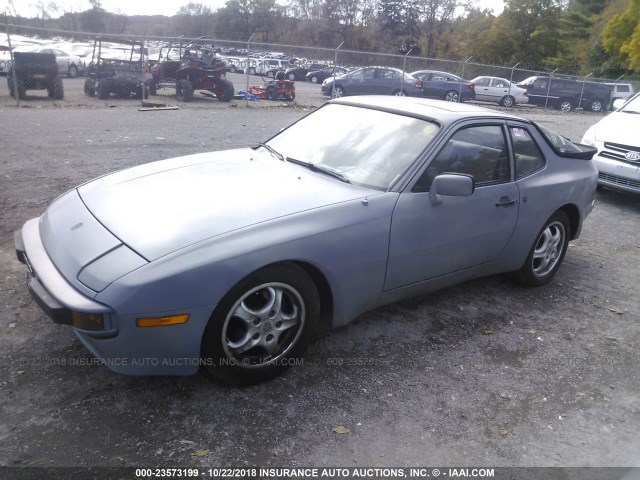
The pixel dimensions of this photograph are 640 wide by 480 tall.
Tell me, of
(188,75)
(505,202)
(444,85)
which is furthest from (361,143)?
(444,85)

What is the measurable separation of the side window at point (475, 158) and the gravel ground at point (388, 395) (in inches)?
40.0

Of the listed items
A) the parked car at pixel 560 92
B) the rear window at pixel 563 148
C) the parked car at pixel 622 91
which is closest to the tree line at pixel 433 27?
the parked car at pixel 622 91

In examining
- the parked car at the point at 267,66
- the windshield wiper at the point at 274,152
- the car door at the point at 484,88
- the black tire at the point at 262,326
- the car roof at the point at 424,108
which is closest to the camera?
the black tire at the point at 262,326

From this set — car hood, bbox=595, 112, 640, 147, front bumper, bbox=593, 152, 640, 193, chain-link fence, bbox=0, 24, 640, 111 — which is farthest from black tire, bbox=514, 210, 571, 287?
chain-link fence, bbox=0, 24, 640, 111

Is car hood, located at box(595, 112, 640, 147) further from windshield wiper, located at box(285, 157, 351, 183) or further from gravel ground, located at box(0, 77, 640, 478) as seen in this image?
windshield wiper, located at box(285, 157, 351, 183)

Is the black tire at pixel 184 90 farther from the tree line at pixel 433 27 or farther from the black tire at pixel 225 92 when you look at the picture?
the tree line at pixel 433 27

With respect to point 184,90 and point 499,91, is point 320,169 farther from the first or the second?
point 499,91

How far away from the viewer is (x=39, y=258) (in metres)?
2.83

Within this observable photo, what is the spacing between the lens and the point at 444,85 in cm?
2277

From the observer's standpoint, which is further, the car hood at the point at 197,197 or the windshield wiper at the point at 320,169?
the windshield wiper at the point at 320,169

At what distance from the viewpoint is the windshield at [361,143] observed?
3.46 m

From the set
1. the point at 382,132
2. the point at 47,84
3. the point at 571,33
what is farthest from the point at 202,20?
the point at 382,132

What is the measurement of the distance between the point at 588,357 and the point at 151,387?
280 centimetres

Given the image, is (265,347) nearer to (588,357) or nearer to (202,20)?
(588,357)
